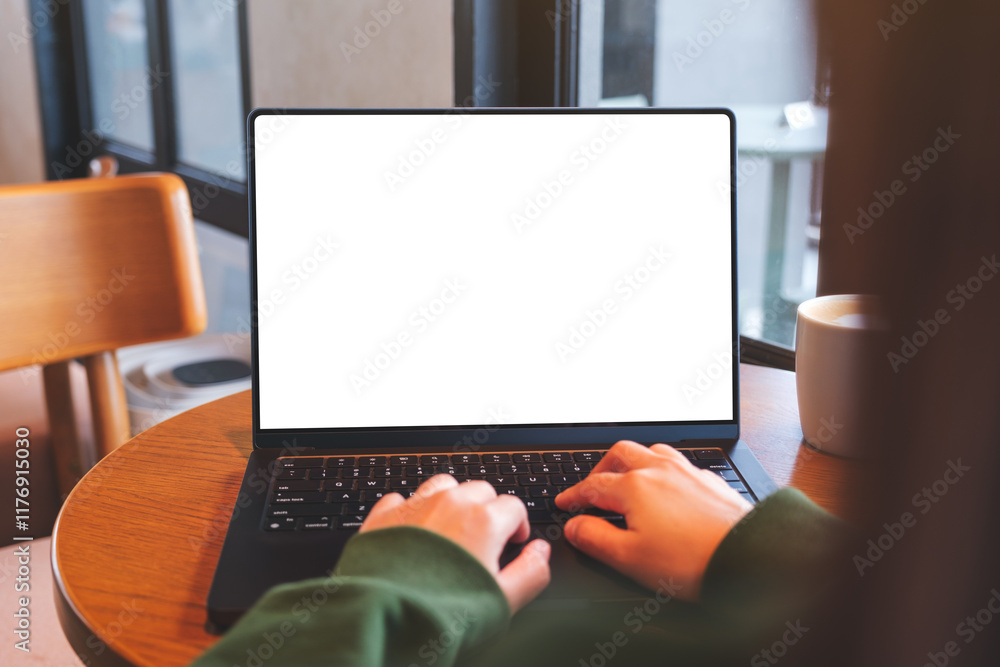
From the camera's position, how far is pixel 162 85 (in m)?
2.34

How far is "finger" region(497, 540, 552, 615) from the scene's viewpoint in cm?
44

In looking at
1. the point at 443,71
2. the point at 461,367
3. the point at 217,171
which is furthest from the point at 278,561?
the point at 217,171

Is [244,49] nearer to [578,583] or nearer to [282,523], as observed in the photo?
[282,523]

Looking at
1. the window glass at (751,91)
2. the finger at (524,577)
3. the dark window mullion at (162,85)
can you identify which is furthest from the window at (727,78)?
the dark window mullion at (162,85)

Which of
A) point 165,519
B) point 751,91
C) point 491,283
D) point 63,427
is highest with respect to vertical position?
point 751,91

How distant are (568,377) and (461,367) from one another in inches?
3.5

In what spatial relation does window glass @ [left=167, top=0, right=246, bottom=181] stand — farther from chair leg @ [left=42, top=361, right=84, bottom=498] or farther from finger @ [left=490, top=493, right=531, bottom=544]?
finger @ [left=490, top=493, right=531, bottom=544]

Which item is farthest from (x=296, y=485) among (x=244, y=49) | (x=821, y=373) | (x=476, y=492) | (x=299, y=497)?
(x=244, y=49)

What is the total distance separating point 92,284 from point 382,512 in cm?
70

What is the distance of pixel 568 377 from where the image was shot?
26.0 inches

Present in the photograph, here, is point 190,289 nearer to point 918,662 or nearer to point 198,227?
point 918,662

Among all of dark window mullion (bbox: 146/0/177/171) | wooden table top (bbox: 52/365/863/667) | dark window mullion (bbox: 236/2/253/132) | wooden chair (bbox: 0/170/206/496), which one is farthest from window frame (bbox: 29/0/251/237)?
wooden table top (bbox: 52/365/863/667)

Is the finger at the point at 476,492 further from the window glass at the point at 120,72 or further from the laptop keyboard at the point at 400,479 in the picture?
the window glass at the point at 120,72

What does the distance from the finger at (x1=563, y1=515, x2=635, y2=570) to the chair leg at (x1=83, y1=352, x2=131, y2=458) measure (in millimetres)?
784
